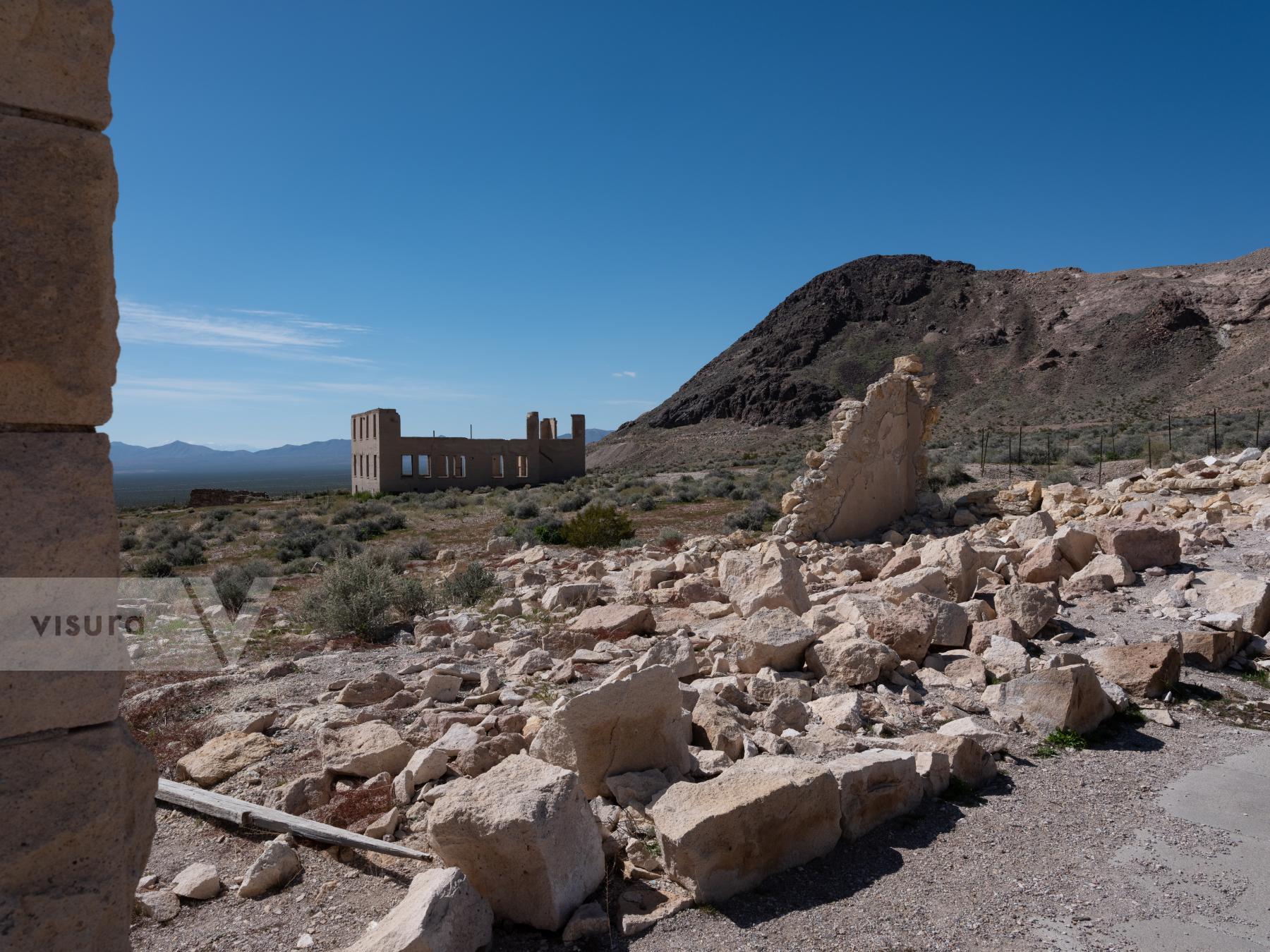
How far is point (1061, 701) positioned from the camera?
5.05 m

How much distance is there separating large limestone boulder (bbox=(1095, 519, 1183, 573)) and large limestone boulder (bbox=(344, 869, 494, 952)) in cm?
744

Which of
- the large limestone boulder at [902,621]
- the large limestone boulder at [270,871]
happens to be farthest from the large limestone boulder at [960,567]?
the large limestone boulder at [270,871]

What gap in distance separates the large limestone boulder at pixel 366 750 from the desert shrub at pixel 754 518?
1239cm

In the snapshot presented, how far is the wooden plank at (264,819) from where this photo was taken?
12.3 ft

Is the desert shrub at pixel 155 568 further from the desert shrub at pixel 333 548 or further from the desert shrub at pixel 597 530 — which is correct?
the desert shrub at pixel 597 530

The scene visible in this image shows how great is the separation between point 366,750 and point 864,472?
408 inches

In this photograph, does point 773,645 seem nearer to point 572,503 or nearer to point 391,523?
point 391,523

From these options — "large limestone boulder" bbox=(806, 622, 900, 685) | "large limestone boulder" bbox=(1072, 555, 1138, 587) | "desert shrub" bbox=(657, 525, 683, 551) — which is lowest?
"large limestone boulder" bbox=(806, 622, 900, 685)

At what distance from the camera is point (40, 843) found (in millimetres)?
2123

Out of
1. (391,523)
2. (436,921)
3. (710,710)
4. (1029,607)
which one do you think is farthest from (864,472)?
(391,523)

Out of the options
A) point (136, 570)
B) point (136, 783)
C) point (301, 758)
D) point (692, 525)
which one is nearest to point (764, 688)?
point (301, 758)

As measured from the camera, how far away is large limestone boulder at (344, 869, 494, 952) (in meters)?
2.85

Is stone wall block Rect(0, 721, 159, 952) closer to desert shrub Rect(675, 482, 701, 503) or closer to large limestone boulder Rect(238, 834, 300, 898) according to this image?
large limestone boulder Rect(238, 834, 300, 898)

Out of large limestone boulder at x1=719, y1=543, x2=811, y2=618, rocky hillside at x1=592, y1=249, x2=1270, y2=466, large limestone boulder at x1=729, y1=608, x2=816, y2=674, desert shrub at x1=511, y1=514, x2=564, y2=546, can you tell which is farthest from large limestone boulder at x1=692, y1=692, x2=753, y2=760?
rocky hillside at x1=592, y1=249, x2=1270, y2=466
